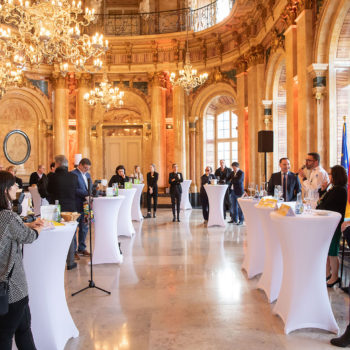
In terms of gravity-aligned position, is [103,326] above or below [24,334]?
below

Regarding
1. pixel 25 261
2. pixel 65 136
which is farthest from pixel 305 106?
pixel 65 136

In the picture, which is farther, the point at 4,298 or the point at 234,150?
the point at 234,150

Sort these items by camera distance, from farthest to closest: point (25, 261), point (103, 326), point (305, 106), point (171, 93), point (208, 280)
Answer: point (171, 93) < point (305, 106) < point (208, 280) < point (103, 326) < point (25, 261)

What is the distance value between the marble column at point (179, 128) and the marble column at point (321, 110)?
6606 millimetres

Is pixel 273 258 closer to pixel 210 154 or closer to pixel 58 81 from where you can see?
pixel 210 154

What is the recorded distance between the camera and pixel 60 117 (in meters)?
13.5

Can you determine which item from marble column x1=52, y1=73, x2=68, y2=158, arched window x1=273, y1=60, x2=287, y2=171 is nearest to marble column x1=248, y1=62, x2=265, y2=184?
arched window x1=273, y1=60, x2=287, y2=171

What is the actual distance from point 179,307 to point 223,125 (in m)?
11.4

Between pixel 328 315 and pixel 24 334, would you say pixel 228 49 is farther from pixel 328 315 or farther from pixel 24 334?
pixel 24 334

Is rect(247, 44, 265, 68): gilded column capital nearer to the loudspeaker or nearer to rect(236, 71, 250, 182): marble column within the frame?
rect(236, 71, 250, 182): marble column

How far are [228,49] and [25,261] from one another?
38.1 ft

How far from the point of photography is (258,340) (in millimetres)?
3066

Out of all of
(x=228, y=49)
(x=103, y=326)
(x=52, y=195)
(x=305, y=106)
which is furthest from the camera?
(x=228, y=49)

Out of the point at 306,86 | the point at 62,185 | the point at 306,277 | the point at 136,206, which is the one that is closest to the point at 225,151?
the point at 136,206
